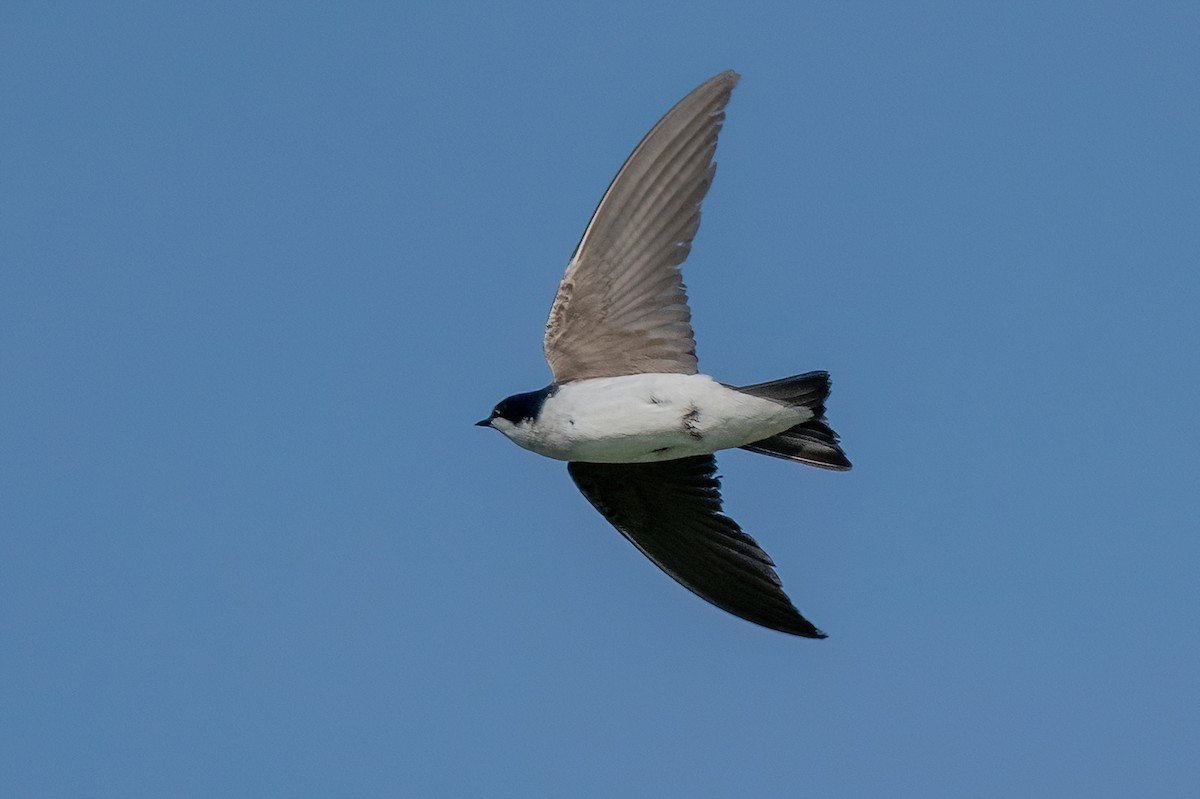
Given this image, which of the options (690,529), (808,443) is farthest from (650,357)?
(690,529)

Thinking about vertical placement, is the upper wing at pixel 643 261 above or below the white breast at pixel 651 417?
above

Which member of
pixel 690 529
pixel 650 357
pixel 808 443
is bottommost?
pixel 690 529

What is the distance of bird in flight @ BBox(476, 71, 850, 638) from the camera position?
7.93 m

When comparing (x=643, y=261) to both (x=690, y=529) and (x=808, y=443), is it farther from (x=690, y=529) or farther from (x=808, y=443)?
(x=690, y=529)

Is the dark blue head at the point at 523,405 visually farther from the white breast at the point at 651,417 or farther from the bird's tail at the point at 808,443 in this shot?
the bird's tail at the point at 808,443

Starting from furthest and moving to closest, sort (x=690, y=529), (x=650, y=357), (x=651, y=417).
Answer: (x=690, y=529) → (x=650, y=357) → (x=651, y=417)

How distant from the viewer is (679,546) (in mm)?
8805

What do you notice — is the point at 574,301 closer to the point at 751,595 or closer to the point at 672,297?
the point at 672,297

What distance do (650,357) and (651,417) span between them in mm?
317

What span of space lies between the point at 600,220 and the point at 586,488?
52.1 inches

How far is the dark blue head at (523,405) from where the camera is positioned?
8.10 metres

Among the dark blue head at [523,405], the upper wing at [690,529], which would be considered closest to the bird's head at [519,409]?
the dark blue head at [523,405]

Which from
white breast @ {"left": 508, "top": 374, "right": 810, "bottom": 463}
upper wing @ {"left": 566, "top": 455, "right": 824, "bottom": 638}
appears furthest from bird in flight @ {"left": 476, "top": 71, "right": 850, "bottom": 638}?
upper wing @ {"left": 566, "top": 455, "right": 824, "bottom": 638}

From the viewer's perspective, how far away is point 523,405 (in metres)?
8.13
